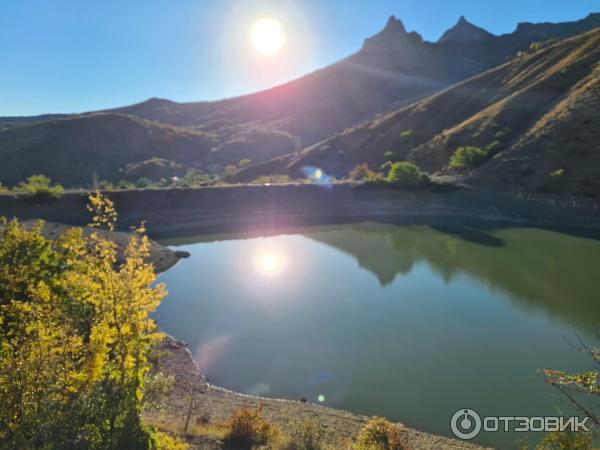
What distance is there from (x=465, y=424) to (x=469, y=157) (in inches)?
2433

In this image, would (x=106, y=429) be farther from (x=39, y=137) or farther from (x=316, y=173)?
(x=39, y=137)

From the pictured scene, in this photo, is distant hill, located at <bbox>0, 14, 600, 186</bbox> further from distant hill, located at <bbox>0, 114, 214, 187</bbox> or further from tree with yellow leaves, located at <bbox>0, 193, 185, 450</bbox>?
tree with yellow leaves, located at <bbox>0, 193, 185, 450</bbox>

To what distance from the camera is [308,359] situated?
57.4 feet

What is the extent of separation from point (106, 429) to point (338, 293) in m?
21.4

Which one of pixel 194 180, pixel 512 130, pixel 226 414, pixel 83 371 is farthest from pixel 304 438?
pixel 194 180

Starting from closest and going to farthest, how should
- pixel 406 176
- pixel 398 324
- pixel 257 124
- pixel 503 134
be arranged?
pixel 398 324
pixel 406 176
pixel 503 134
pixel 257 124

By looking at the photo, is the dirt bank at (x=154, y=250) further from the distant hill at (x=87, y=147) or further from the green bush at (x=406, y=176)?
the distant hill at (x=87, y=147)

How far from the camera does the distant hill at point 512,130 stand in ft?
181

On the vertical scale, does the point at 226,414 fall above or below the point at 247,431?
below

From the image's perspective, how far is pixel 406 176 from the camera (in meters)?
64.5

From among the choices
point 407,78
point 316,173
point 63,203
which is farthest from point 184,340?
point 407,78

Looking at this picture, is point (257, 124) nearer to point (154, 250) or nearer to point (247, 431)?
point (154, 250)

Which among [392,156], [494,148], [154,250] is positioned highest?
[392,156]

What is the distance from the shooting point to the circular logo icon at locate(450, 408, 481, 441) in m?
12.3
